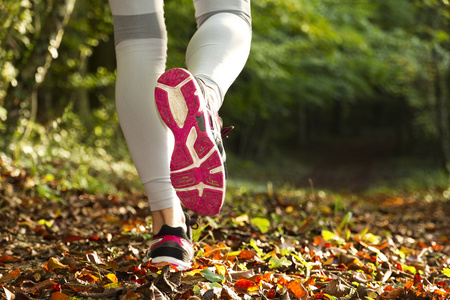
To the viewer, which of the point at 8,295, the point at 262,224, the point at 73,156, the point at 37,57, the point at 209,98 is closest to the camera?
the point at 8,295

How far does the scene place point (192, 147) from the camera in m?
1.41

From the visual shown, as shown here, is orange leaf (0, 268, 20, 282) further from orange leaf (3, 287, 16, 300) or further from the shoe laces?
the shoe laces

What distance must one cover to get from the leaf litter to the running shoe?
4 centimetres

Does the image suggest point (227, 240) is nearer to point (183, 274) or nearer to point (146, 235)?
point (146, 235)

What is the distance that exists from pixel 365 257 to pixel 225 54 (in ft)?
3.97

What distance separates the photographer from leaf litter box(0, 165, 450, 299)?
1486 millimetres

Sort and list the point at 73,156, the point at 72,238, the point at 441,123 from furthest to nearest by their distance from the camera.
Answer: the point at 441,123 < the point at 73,156 < the point at 72,238

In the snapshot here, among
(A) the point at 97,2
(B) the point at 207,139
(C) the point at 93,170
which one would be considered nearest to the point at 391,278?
(B) the point at 207,139

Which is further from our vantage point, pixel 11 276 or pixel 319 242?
pixel 319 242

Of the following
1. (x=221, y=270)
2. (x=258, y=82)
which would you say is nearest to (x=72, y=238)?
(x=221, y=270)

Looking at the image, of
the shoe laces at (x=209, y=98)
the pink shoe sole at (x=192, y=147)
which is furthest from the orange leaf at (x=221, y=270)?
the shoe laces at (x=209, y=98)

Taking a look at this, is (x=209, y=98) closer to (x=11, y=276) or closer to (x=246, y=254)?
(x=246, y=254)

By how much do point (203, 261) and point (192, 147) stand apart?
1.82 ft

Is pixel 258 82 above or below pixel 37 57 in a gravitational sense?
below
